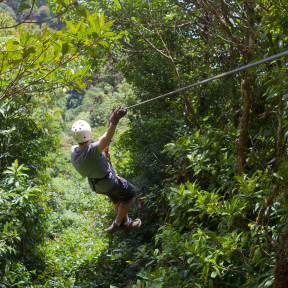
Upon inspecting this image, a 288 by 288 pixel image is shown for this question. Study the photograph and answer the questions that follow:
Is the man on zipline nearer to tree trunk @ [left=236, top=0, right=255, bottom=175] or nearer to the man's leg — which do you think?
the man's leg

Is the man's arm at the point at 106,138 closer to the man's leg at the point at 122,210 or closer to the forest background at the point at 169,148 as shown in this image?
the forest background at the point at 169,148

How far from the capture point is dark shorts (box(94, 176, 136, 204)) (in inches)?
157

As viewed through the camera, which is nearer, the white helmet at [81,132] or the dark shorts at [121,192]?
the white helmet at [81,132]

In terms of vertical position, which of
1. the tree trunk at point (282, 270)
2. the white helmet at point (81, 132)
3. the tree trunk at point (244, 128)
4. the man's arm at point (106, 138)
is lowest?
the tree trunk at point (282, 270)

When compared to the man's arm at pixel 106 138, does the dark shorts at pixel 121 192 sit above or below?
below

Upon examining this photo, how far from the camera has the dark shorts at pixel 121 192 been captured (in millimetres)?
3976

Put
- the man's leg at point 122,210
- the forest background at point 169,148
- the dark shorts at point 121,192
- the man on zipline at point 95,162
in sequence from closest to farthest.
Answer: the forest background at point 169,148
the man on zipline at point 95,162
the dark shorts at point 121,192
the man's leg at point 122,210

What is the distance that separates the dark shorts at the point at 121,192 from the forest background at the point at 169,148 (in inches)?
13.9

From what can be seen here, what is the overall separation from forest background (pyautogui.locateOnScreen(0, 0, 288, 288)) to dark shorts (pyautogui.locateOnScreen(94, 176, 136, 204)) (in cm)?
35

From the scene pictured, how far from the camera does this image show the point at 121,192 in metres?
4.02

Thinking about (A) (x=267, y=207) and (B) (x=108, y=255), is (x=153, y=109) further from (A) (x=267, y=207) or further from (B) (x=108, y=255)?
(A) (x=267, y=207)

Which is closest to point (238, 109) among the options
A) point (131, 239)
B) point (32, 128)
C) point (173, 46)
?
point (131, 239)

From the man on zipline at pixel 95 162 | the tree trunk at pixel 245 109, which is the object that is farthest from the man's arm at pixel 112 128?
the tree trunk at pixel 245 109

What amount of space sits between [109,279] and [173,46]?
358cm
